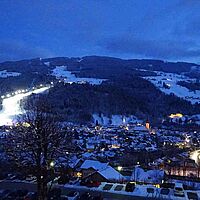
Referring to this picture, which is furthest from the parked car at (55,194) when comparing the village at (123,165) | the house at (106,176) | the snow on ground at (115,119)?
the snow on ground at (115,119)

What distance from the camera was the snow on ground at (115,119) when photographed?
306 ft

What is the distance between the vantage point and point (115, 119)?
97250 mm

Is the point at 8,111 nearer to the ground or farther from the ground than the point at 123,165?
farther from the ground

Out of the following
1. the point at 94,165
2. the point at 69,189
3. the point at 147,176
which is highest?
the point at 69,189

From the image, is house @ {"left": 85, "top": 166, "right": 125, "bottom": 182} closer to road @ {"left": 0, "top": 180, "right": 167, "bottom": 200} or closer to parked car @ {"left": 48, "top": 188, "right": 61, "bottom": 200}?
road @ {"left": 0, "top": 180, "right": 167, "bottom": 200}

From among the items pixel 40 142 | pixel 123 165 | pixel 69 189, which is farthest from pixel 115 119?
pixel 40 142

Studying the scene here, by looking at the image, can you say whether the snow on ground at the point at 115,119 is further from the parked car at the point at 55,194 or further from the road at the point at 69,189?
the parked car at the point at 55,194

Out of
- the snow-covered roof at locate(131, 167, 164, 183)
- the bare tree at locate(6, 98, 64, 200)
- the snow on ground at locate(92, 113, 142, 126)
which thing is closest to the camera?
the bare tree at locate(6, 98, 64, 200)

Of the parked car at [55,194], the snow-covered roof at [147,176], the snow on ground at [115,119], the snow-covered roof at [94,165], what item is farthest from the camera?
the snow on ground at [115,119]

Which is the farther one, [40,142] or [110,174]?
[110,174]

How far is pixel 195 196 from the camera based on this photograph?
58.3 feet

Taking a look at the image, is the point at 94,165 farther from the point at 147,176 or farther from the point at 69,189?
the point at 69,189

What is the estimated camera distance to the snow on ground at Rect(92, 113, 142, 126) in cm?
9325

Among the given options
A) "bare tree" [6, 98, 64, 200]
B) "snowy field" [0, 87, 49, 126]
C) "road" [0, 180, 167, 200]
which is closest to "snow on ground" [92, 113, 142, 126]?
"snowy field" [0, 87, 49, 126]
